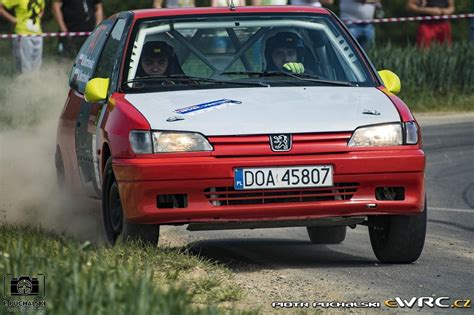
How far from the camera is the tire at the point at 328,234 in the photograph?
35.6ft

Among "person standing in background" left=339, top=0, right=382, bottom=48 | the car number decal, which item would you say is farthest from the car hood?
"person standing in background" left=339, top=0, right=382, bottom=48

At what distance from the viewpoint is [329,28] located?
10.3 meters

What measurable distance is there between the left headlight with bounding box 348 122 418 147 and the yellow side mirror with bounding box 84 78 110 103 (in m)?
1.83

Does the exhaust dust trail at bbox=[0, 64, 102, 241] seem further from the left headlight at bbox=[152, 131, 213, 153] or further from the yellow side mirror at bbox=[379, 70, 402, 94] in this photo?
the yellow side mirror at bbox=[379, 70, 402, 94]

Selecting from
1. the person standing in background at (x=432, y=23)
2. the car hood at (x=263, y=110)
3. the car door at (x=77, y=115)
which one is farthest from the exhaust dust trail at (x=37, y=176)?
the person standing in background at (x=432, y=23)

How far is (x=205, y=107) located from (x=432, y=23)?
14.6 meters

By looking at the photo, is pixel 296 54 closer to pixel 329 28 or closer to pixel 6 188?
pixel 329 28

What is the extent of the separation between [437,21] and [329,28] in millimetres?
12992

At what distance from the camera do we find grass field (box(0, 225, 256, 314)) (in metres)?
6.11

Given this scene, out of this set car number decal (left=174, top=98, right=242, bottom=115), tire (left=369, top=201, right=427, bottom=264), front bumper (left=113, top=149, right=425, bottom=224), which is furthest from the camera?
tire (left=369, top=201, right=427, bottom=264)

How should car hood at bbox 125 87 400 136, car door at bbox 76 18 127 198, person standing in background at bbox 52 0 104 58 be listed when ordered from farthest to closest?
person standing in background at bbox 52 0 104 58
car door at bbox 76 18 127 198
car hood at bbox 125 87 400 136

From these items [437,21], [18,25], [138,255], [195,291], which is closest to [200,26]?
[138,255]

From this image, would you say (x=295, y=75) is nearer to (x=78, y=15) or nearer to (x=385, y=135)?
(x=385, y=135)

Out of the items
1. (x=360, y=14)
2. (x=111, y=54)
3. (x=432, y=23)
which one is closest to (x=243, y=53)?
(x=111, y=54)
